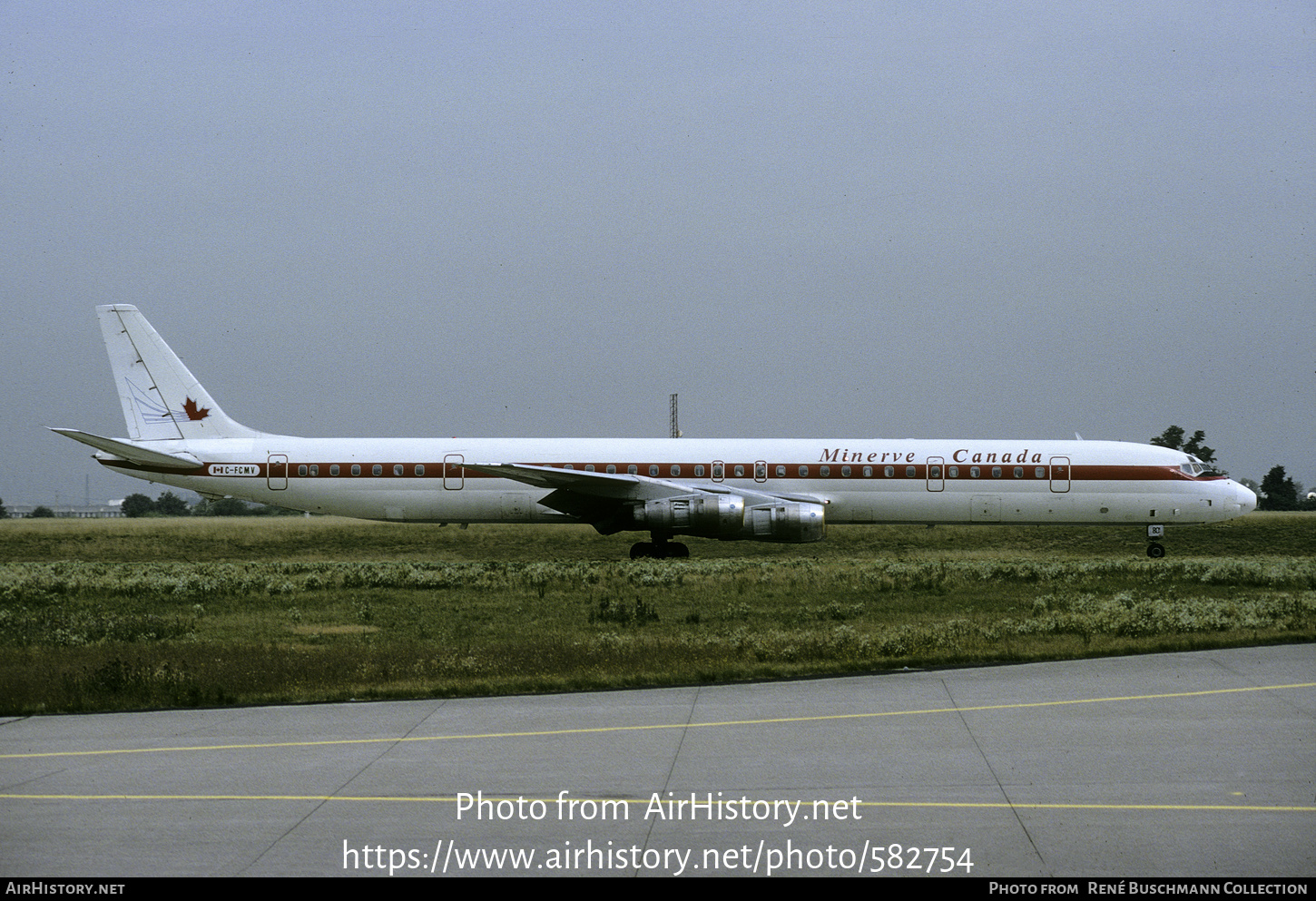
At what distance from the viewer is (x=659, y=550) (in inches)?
1251

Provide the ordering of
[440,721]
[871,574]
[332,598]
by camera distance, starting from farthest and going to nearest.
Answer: [871,574] → [332,598] → [440,721]

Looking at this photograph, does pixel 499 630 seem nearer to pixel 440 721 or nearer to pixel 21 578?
pixel 440 721

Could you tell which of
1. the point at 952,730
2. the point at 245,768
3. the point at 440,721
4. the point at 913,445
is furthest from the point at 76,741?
the point at 913,445

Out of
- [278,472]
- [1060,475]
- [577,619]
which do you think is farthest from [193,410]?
[1060,475]

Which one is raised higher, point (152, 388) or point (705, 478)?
point (152, 388)

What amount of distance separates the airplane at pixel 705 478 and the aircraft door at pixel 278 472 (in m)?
0.03

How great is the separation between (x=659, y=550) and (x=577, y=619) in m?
13.5

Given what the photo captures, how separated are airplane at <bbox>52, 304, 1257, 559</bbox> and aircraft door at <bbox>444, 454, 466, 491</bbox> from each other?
0.08 ft

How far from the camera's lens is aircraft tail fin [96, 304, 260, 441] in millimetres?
34219

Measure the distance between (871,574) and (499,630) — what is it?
35.4ft

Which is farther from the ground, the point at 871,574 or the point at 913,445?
the point at 913,445

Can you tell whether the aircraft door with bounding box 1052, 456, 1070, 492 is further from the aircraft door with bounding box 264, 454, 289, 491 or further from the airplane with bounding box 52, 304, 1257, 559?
the aircraft door with bounding box 264, 454, 289, 491

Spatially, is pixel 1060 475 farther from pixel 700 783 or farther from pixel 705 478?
pixel 700 783

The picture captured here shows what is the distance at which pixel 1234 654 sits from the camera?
13.4 metres
